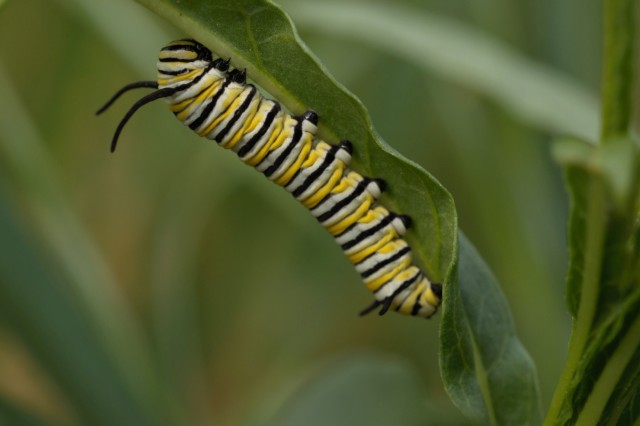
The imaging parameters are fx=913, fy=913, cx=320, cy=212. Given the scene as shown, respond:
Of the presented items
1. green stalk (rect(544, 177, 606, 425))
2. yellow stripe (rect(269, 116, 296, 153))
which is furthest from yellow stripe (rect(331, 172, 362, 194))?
green stalk (rect(544, 177, 606, 425))

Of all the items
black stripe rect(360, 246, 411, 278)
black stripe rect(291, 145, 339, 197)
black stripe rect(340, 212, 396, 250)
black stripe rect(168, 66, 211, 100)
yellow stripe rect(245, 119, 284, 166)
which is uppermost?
black stripe rect(168, 66, 211, 100)

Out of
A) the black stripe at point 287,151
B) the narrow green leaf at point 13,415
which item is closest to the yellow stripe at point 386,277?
the black stripe at point 287,151

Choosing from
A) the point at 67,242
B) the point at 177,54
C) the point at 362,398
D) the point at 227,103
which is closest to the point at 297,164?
Result: the point at 227,103

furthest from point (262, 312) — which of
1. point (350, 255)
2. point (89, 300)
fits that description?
point (350, 255)

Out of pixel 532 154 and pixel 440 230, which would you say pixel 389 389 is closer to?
pixel 440 230

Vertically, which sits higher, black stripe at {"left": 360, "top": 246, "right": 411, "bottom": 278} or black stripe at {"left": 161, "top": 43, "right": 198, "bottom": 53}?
black stripe at {"left": 161, "top": 43, "right": 198, "bottom": 53}

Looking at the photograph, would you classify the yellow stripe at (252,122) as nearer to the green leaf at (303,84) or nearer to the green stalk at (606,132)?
the green leaf at (303,84)

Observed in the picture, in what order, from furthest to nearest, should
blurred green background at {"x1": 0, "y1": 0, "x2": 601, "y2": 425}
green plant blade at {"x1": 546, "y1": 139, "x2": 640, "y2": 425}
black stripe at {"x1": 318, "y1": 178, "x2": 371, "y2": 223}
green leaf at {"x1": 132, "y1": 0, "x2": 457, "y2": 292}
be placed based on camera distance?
blurred green background at {"x1": 0, "y1": 0, "x2": 601, "y2": 425}, black stripe at {"x1": 318, "y1": 178, "x2": 371, "y2": 223}, green leaf at {"x1": 132, "y1": 0, "x2": 457, "y2": 292}, green plant blade at {"x1": 546, "y1": 139, "x2": 640, "y2": 425}

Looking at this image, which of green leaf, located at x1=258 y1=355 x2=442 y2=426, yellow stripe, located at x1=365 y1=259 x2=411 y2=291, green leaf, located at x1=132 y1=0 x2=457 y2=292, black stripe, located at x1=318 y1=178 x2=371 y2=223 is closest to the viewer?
green leaf, located at x1=132 y1=0 x2=457 y2=292

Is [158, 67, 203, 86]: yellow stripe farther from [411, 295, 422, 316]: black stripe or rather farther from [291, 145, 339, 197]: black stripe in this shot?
[411, 295, 422, 316]: black stripe
